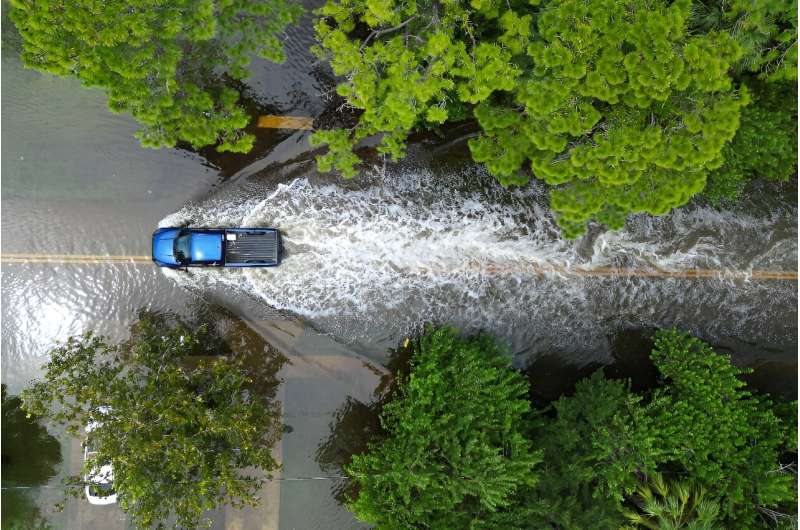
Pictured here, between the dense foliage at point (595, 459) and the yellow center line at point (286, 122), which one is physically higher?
the yellow center line at point (286, 122)

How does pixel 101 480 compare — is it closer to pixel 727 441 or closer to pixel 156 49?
pixel 156 49

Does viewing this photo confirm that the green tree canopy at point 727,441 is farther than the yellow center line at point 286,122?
No

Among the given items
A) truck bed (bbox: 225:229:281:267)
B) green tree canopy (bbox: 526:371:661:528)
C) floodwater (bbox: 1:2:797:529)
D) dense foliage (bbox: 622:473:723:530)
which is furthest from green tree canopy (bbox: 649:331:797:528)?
truck bed (bbox: 225:229:281:267)

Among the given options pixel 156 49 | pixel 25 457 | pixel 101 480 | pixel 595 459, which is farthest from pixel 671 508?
pixel 25 457

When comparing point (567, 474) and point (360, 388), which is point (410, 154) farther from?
point (567, 474)

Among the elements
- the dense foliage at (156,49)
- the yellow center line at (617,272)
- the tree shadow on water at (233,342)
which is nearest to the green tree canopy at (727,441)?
the yellow center line at (617,272)

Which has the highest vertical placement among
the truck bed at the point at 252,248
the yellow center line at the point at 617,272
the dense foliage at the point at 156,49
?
the dense foliage at the point at 156,49

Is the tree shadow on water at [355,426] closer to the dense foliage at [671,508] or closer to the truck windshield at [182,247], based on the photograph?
the truck windshield at [182,247]
